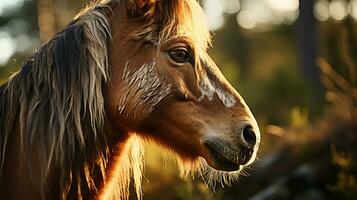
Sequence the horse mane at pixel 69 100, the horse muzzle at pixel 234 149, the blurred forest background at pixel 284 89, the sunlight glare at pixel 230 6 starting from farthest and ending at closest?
the sunlight glare at pixel 230 6, the blurred forest background at pixel 284 89, the horse muzzle at pixel 234 149, the horse mane at pixel 69 100

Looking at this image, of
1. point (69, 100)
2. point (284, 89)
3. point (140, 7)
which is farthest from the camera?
point (284, 89)

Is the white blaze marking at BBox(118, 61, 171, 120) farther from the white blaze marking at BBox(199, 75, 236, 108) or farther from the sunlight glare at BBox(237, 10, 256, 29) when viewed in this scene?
the sunlight glare at BBox(237, 10, 256, 29)

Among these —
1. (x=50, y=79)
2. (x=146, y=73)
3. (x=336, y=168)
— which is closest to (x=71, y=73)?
(x=50, y=79)

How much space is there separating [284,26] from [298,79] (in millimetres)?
7884

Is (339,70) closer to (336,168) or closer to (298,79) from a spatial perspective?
(298,79)

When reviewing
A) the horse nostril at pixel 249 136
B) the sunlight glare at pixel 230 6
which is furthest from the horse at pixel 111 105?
the sunlight glare at pixel 230 6

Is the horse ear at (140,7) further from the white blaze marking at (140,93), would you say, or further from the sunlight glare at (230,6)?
the sunlight glare at (230,6)

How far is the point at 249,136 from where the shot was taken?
3.85 m

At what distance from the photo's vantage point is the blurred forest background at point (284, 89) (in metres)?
7.71

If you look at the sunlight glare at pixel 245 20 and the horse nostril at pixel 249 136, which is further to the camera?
the sunlight glare at pixel 245 20

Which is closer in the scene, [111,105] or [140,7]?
[111,105]

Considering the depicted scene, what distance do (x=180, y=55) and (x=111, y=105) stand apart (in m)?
0.44

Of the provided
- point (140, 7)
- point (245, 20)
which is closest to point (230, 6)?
point (245, 20)

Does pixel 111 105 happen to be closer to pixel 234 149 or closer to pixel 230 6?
pixel 234 149
